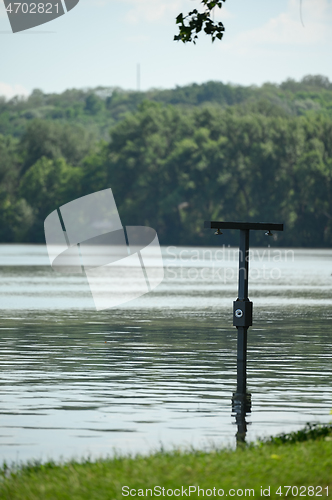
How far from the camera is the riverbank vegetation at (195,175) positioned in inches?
4082

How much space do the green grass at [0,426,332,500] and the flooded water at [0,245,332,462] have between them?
3.66 feet

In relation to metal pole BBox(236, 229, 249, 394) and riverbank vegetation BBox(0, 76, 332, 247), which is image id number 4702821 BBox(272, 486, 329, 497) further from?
riverbank vegetation BBox(0, 76, 332, 247)

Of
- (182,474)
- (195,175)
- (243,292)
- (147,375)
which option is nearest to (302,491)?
(182,474)

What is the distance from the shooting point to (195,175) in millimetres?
110938

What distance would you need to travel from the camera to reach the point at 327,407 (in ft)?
36.7

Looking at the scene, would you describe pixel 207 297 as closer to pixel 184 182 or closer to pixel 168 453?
pixel 168 453

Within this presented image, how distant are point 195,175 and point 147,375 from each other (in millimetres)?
97746

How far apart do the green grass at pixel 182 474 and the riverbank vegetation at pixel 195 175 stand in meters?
95.5

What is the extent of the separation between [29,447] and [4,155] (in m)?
123

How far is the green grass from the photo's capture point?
6434 millimetres

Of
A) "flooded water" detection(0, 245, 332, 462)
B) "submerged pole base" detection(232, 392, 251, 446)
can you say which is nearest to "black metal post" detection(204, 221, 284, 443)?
"flooded water" detection(0, 245, 332, 462)

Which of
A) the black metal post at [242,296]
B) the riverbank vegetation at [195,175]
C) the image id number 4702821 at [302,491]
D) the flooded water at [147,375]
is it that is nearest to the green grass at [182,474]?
the image id number 4702821 at [302,491]

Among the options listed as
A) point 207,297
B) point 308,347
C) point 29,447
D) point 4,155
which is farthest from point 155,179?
point 29,447
